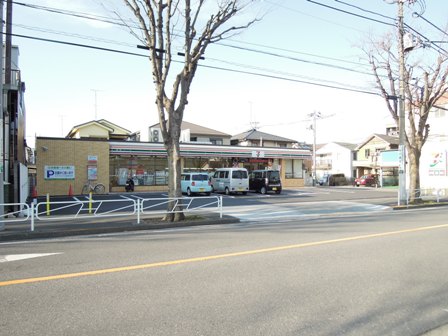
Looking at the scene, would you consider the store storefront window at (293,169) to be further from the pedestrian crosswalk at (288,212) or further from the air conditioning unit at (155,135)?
the pedestrian crosswalk at (288,212)

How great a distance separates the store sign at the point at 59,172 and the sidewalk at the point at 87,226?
14479mm

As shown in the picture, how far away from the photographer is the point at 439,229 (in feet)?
35.2

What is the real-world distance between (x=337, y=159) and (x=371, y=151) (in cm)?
665

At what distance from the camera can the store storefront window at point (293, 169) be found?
36938 millimetres

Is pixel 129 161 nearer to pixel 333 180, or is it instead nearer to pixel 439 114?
pixel 333 180

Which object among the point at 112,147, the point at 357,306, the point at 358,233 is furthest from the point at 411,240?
the point at 112,147

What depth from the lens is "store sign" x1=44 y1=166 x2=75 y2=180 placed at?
83.0 feet

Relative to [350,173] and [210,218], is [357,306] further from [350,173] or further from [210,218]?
[350,173]

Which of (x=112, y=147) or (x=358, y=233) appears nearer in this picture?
(x=358, y=233)

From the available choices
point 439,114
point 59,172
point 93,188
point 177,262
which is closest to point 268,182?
point 93,188

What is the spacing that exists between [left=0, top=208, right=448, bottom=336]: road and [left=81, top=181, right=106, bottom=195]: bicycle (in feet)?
58.7

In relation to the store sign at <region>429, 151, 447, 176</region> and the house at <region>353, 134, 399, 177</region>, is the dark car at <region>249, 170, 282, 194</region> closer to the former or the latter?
the store sign at <region>429, 151, 447, 176</region>

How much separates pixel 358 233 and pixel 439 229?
2838 mm

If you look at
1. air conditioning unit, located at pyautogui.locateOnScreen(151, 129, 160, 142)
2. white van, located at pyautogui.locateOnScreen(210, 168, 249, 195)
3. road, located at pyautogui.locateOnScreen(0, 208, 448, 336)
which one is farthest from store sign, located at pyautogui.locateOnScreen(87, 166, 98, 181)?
road, located at pyautogui.locateOnScreen(0, 208, 448, 336)
